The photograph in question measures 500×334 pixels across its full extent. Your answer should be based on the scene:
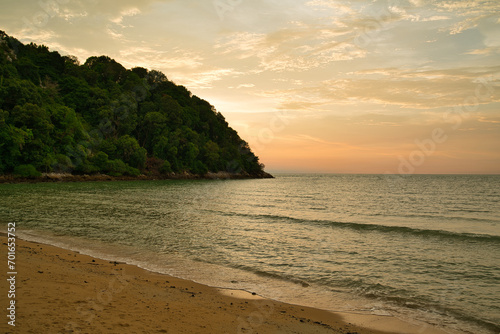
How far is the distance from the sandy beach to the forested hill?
6111cm

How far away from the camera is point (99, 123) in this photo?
91.6 m

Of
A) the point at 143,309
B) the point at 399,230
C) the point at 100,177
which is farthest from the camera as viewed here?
the point at 100,177

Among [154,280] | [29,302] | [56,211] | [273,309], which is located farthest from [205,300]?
[56,211]

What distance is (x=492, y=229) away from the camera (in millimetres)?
21500

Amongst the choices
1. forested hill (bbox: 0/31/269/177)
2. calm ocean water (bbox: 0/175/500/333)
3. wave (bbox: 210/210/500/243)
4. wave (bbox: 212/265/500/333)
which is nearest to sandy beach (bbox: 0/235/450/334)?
calm ocean water (bbox: 0/175/500/333)

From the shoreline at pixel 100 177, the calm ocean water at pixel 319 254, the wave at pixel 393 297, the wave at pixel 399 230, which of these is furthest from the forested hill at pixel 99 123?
the wave at pixel 393 297

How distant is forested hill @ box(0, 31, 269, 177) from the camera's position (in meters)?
59.5

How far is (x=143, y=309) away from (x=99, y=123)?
319 feet

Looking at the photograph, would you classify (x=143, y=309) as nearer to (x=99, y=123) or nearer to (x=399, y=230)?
(x=399, y=230)

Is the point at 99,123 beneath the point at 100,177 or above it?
above

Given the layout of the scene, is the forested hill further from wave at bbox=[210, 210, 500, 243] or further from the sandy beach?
the sandy beach

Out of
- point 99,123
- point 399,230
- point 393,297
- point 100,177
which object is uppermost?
point 99,123

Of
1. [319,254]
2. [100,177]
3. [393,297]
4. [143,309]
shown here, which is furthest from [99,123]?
[393,297]

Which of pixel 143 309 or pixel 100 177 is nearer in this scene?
pixel 143 309
